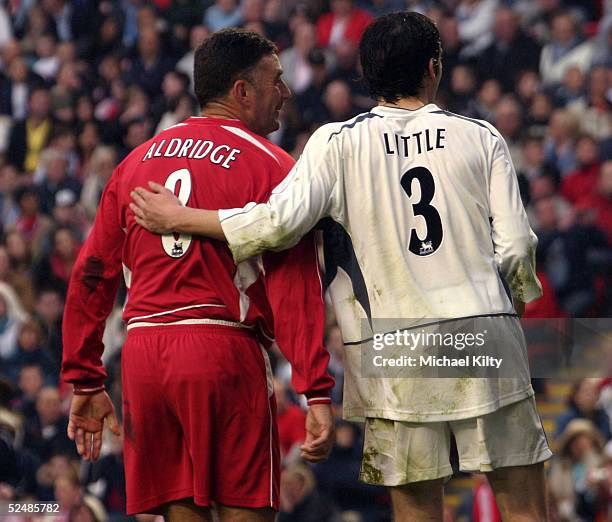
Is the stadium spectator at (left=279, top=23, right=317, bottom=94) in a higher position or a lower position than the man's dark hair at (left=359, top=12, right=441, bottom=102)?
higher

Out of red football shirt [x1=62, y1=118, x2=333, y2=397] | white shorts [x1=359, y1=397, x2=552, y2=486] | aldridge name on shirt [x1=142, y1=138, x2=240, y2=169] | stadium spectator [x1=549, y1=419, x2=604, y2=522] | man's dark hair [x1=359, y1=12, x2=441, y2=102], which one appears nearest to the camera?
white shorts [x1=359, y1=397, x2=552, y2=486]

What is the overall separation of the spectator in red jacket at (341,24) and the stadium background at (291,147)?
0.02 meters

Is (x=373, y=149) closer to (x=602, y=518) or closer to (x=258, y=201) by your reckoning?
(x=258, y=201)

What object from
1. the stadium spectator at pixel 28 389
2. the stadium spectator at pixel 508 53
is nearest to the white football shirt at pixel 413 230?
the stadium spectator at pixel 28 389

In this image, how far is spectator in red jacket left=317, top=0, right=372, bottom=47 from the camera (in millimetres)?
12820

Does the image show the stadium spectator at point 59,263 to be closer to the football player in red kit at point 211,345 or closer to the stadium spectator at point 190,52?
the stadium spectator at point 190,52

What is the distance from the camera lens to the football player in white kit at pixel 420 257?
4.32m

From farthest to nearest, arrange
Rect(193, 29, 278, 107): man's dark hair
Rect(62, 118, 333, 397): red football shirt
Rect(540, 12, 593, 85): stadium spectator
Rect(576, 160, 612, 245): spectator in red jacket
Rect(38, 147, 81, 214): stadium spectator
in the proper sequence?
1. Rect(38, 147, 81, 214): stadium spectator
2. Rect(540, 12, 593, 85): stadium spectator
3. Rect(576, 160, 612, 245): spectator in red jacket
4. Rect(193, 29, 278, 107): man's dark hair
5. Rect(62, 118, 333, 397): red football shirt

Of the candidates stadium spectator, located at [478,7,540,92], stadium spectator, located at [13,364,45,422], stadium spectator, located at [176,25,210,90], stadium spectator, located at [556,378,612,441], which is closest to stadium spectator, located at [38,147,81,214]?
stadium spectator, located at [176,25,210,90]

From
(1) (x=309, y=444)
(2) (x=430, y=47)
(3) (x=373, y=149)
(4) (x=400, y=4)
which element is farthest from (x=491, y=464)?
(4) (x=400, y=4)

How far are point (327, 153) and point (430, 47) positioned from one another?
19.1 inches

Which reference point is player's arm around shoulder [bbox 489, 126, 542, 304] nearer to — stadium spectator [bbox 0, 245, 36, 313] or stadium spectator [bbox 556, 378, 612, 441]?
stadium spectator [bbox 556, 378, 612, 441]

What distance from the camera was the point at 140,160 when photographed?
4.78 meters

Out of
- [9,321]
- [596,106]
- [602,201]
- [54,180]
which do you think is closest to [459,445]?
[602,201]
